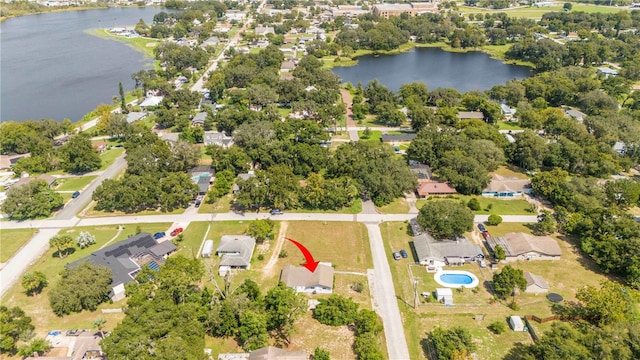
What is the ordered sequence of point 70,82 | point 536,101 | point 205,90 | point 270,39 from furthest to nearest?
point 270,39
point 70,82
point 205,90
point 536,101

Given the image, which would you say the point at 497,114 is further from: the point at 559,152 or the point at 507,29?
the point at 507,29

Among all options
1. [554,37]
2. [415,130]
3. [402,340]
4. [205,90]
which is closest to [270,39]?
[205,90]

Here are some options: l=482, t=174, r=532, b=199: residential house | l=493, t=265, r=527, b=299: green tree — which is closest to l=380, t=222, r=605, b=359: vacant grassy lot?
l=493, t=265, r=527, b=299: green tree

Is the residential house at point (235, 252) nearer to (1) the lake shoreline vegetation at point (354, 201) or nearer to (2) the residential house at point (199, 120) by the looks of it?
(1) the lake shoreline vegetation at point (354, 201)

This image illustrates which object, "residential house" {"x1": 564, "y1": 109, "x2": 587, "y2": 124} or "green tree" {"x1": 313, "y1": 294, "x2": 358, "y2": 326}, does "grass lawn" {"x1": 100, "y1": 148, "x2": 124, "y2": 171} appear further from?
"residential house" {"x1": 564, "y1": 109, "x2": 587, "y2": 124}

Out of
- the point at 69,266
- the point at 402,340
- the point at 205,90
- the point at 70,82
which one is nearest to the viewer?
the point at 402,340

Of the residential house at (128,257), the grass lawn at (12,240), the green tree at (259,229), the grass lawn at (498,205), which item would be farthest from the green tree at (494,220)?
the grass lawn at (12,240)
